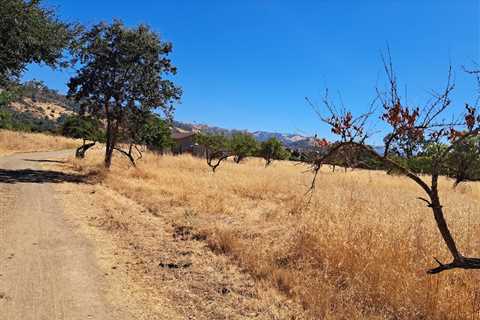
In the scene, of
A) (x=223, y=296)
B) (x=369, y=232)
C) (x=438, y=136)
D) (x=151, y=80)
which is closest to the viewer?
(x=438, y=136)

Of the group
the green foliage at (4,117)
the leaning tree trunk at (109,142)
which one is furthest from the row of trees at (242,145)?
the leaning tree trunk at (109,142)

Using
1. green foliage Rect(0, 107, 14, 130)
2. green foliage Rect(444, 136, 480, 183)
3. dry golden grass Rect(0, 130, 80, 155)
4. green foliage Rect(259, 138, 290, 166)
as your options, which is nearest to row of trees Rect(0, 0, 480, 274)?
→ green foliage Rect(444, 136, 480, 183)

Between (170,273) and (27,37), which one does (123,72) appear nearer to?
(27,37)

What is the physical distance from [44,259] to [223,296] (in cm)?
294

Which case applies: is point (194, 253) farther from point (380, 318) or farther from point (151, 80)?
point (151, 80)

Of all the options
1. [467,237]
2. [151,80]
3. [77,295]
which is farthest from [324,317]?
[151,80]

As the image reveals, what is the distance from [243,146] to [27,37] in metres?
40.0

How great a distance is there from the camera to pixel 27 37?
10.2 meters

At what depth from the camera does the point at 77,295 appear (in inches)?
187

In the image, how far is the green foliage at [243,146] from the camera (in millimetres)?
49438

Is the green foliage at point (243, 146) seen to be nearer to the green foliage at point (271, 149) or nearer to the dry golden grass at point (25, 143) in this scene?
the green foliage at point (271, 149)

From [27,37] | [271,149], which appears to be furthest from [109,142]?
[271,149]

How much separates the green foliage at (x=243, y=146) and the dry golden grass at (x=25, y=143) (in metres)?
21.4

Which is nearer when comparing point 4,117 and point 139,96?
point 139,96
